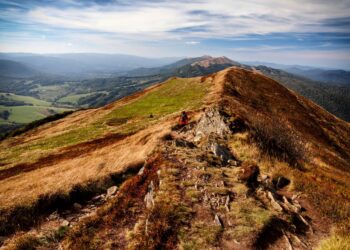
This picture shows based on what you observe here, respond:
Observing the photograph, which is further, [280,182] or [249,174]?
[280,182]

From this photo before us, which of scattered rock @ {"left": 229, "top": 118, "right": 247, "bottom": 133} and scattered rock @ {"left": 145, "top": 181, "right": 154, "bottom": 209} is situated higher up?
scattered rock @ {"left": 229, "top": 118, "right": 247, "bottom": 133}

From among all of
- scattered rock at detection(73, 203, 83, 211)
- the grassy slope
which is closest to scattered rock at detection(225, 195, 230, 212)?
scattered rock at detection(73, 203, 83, 211)

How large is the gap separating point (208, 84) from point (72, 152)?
40459 mm

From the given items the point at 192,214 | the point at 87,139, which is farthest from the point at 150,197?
the point at 87,139

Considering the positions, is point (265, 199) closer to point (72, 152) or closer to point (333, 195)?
point (333, 195)

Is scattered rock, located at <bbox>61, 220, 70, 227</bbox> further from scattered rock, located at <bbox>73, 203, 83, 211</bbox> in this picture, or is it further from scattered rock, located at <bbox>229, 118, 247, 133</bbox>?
scattered rock, located at <bbox>229, 118, 247, 133</bbox>

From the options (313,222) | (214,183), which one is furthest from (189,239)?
(313,222)

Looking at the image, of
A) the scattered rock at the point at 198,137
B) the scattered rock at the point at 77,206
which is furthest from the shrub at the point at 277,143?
the scattered rock at the point at 77,206

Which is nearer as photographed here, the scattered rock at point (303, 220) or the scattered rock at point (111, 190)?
the scattered rock at point (303, 220)

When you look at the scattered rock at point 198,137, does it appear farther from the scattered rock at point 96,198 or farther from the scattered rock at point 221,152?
the scattered rock at point 96,198

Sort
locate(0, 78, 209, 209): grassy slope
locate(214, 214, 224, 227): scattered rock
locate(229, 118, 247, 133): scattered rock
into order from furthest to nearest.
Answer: locate(229, 118, 247, 133): scattered rock, locate(0, 78, 209, 209): grassy slope, locate(214, 214, 224, 227): scattered rock

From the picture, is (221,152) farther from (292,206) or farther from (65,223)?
(65,223)

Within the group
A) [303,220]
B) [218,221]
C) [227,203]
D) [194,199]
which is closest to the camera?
[218,221]

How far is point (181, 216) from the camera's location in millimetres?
13078
